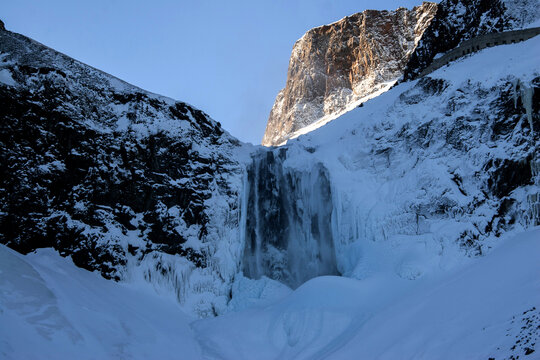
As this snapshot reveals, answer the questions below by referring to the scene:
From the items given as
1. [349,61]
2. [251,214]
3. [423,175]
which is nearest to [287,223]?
[251,214]

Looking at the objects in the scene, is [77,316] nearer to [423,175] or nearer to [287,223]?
[287,223]

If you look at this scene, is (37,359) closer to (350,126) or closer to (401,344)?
(401,344)

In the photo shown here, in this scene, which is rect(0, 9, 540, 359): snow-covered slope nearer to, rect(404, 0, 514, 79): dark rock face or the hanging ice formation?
the hanging ice formation

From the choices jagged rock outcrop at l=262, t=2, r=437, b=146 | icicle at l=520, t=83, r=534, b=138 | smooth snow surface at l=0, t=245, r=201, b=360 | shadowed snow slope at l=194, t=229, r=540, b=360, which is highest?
jagged rock outcrop at l=262, t=2, r=437, b=146

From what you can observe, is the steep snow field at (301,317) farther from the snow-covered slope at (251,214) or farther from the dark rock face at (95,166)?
the dark rock face at (95,166)

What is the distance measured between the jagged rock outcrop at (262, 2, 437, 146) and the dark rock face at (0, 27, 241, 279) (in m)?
35.1

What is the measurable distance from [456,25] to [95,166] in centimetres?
3229

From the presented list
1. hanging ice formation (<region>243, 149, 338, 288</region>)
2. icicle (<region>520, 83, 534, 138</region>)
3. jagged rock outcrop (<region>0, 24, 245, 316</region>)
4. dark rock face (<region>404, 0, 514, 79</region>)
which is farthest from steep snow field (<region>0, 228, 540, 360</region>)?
dark rock face (<region>404, 0, 514, 79</region>)

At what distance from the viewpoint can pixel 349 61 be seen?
7169 centimetres

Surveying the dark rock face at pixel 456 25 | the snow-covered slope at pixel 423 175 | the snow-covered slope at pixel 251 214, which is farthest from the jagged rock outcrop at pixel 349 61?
the snow-covered slope at pixel 251 214

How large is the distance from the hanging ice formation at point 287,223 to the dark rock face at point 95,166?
Result: 2313mm

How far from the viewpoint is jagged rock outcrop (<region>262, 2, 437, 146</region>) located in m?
66.9

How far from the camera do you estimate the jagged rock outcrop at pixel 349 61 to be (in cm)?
6694

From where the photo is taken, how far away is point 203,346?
21469mm
